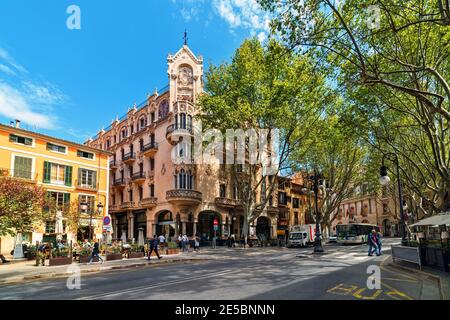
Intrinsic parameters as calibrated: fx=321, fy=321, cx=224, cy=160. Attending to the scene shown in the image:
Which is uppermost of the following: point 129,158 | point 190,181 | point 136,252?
point 129,158

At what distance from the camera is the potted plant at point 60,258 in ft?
61.2

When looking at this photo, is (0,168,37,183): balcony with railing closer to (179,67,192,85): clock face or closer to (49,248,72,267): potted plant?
(49,248,72,267): potted plant

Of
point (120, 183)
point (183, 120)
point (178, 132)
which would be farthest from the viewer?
point (120, 183)

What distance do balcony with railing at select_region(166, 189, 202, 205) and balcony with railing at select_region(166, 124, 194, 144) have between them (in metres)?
5.58

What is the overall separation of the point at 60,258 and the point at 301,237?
23.9 meters

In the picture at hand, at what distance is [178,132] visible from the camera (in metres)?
34.4

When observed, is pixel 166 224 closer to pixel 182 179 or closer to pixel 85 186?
pixel 182 179

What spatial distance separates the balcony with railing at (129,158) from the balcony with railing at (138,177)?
93.0 inches

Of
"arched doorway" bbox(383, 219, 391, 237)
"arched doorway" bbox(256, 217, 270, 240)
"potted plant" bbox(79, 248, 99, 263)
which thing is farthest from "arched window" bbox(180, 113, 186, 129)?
"arched doorway" bbox(383, 219, 391, 237)

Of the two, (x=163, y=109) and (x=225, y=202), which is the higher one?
(x=163, y=109)

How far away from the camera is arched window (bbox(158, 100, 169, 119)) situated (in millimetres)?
37688

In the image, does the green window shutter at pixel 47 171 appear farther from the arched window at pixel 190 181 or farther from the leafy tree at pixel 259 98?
the leafy tree at pixel 259 98

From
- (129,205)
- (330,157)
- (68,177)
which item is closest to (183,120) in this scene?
(68,177)

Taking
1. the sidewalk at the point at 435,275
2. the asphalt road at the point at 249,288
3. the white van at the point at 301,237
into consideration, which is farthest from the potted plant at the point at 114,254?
the white van at the point at 301,237
